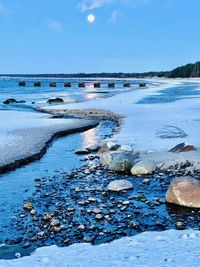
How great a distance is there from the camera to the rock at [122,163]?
11188mm

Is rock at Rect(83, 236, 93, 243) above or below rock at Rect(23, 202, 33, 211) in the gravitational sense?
above

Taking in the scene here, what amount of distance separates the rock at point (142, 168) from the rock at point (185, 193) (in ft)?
7.57

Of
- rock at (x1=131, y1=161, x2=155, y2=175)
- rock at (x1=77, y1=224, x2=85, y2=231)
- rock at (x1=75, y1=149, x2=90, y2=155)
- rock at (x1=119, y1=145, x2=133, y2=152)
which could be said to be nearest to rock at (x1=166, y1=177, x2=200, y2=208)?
rock at (x1=77, y1=224, x2=85, y2=231)

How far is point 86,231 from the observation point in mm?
7008

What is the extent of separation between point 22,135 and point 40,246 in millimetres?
10957

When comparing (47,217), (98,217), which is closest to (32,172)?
(47,217)

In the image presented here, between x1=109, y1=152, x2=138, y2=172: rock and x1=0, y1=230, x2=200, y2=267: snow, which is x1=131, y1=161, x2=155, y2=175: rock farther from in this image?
x1=0, y1=230, x2=200, y2=267: snow

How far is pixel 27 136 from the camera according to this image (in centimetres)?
1672

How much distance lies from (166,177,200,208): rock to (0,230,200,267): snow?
5.10 feet

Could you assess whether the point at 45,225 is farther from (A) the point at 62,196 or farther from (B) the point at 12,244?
(A) the point at 62,196

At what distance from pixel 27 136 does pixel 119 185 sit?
8087 millimetres

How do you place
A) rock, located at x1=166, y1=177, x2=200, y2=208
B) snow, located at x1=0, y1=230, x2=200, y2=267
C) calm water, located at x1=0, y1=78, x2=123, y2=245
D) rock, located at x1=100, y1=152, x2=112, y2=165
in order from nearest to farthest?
snow, located at x1=0, y1=230, x2=200, y2=267 < calm water, located at x1=0, y1=78, x2=123, y2=245 < rock, located at x1=166, y1=177, x2=200, y2=208 < rock, located at x1=100, y1=152, x2=112, y2=165

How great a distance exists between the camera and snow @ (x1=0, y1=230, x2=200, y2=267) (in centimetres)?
543

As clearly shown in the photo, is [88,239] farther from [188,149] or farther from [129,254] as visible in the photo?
[188,149]
